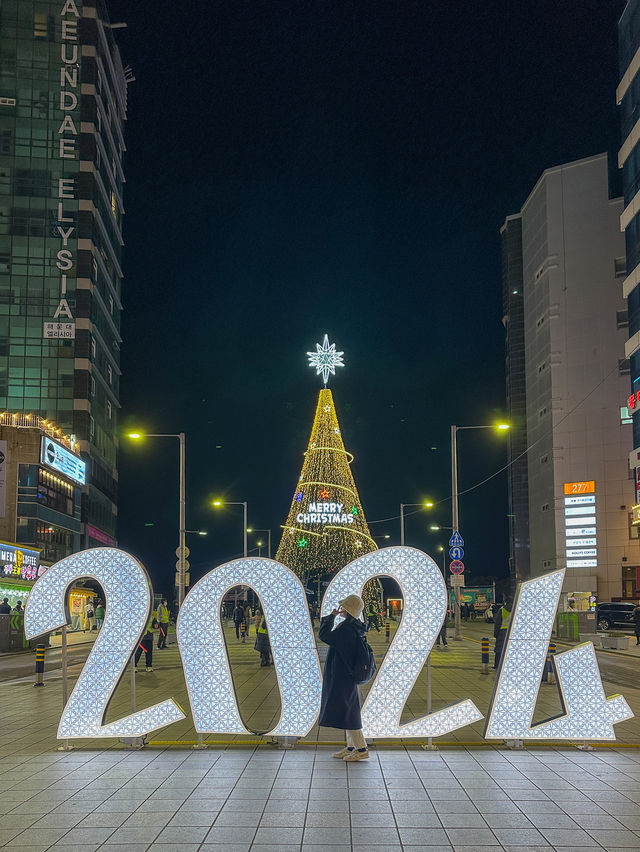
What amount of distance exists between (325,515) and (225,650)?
35.3m

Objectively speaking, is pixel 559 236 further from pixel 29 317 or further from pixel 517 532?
pixel 29 317

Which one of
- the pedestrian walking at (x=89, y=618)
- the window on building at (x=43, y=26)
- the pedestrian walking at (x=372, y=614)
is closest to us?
the pedestrian walking at (x=372, y=614)

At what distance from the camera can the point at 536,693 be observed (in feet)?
36.2

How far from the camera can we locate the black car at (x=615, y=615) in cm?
4781

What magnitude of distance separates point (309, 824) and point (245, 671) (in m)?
15.3

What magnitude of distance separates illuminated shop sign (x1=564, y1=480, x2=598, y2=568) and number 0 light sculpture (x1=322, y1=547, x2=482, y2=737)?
64.0 metres

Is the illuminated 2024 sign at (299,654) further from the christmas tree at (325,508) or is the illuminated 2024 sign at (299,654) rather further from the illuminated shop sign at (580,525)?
the illuminated shop sign at (580,525)

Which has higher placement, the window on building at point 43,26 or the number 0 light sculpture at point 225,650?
the window on building at point 43,26

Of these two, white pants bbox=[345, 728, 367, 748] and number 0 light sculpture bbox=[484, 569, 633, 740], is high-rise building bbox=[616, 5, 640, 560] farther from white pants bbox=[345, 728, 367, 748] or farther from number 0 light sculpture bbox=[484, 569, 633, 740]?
white pants bbox=[345, 728, 367, 748]

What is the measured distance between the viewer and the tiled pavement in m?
7.20

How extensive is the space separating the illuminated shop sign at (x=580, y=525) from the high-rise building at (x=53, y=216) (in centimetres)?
3941

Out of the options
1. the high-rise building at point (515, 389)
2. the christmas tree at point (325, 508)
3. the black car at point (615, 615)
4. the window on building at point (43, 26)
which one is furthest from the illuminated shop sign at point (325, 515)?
the high-rise building at point (515, 389)

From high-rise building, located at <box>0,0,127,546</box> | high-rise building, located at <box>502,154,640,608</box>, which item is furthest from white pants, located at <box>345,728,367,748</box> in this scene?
high-rise building, located at <box>0,0,127,546</box>

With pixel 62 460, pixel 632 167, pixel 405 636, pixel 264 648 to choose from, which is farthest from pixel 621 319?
pixel 405 636
